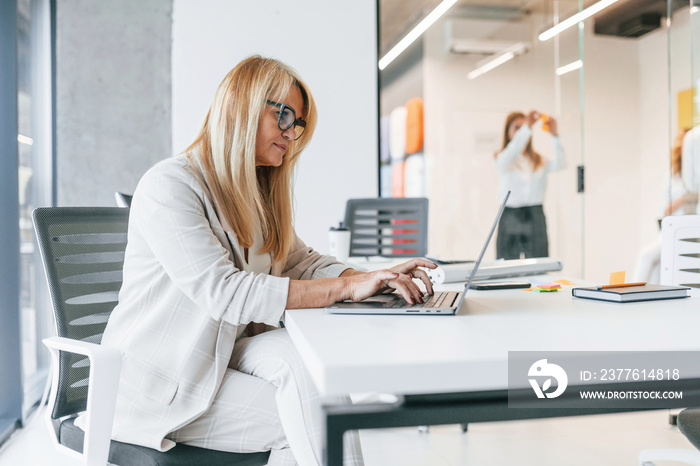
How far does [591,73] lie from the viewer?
15.2ft

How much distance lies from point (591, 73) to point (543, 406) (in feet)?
15.1

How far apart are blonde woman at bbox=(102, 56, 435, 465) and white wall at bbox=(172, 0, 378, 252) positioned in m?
2.48

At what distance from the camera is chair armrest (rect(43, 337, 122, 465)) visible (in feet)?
3.41

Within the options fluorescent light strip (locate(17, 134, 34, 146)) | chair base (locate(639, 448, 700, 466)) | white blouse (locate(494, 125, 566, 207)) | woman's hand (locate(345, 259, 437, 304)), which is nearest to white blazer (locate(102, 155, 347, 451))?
woman's hand (locate(345, 259, 437, 304))

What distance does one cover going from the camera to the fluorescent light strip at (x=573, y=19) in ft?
15.1

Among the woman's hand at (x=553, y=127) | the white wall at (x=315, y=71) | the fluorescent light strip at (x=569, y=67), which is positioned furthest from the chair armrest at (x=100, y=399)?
the fluorescent light strip at (x=569, y=67)

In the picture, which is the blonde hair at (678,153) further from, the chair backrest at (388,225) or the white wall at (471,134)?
the chair backrest at (388,225)

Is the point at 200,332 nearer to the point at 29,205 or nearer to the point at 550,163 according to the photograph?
the point at 29,205

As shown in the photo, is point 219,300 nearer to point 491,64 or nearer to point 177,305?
point 177,305

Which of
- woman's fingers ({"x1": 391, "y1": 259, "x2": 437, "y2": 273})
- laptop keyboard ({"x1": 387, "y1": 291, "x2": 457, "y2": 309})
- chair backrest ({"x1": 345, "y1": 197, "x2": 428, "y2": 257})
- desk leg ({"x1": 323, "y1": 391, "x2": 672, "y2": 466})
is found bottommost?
desk leg ({"x1": 323, "y1": 391, "x2": 672, "y2": 466})

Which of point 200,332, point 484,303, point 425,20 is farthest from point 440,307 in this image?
point 425,20

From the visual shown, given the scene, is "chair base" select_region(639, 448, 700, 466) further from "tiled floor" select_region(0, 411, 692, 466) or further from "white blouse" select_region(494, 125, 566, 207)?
"white blouse" select_region(494, 125, 566, 207)

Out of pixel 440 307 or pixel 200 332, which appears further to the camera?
pixel 200 332

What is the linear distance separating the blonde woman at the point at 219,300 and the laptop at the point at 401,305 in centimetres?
3
